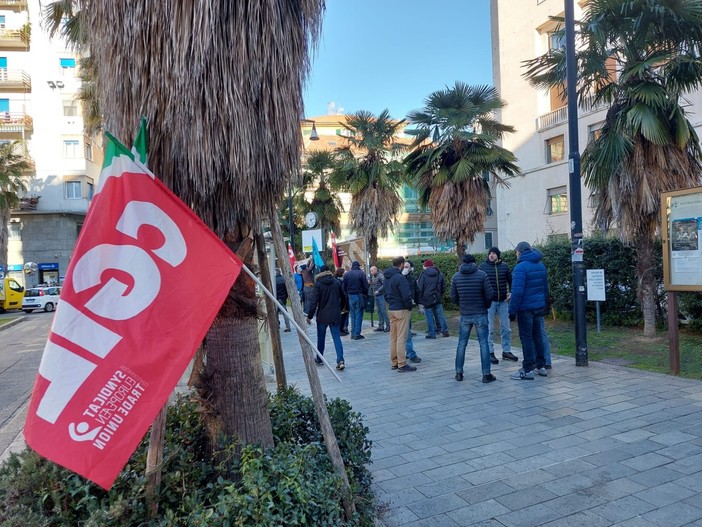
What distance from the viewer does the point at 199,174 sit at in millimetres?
2920

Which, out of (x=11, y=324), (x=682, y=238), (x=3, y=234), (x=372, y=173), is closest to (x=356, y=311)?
(x=682, y=238)

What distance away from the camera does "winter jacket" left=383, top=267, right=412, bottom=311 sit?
8.38 m

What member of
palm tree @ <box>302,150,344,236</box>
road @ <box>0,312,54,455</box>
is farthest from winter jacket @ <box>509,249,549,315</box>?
palm tree @ <box>302,150,344,236</box>

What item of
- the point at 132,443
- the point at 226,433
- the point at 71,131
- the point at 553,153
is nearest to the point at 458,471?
the point at 226,433

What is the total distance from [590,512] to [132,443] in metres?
3.13

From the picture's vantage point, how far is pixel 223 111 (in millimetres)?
2857

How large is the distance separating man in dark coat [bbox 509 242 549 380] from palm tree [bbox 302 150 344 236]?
1767cm

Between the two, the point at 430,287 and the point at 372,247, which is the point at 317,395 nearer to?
the point at 430,287

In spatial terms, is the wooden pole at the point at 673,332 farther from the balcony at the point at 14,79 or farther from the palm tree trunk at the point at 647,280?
the balcony at the point at 14,79

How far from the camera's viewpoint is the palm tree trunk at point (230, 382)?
128 inches

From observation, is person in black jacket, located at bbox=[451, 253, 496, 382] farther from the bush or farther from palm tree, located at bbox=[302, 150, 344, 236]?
palm tree, located at bbox=[302, 150, 344, 236]

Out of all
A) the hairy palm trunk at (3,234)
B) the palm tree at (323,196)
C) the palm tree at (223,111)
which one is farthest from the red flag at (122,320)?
the hairy palm trunk at (3,234)

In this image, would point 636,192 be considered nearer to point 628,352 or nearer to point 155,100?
point 628,352

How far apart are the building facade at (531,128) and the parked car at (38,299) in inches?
1097
